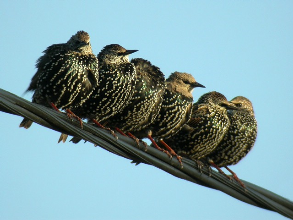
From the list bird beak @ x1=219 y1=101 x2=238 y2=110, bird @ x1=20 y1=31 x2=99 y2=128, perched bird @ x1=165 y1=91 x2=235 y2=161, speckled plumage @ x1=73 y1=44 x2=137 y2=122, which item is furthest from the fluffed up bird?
bird beak @ x1=219 y1=101 x2=238 y2=110

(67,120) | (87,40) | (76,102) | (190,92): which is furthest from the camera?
(190,92)

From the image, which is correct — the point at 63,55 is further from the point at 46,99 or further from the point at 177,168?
the point at 177,168

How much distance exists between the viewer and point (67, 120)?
566cm

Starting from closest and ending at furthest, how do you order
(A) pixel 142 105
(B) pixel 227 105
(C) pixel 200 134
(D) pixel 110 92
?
(D) pixel 110 92 → (A) pixel 142 105 → (C) pixel 200 134 → (B) pixel 227 105

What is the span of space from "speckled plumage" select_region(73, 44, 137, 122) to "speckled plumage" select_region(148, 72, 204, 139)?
21.8 inches

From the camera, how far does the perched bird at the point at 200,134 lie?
8500mm

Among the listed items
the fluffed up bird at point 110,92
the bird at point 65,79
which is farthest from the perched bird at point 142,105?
the bird at point 65,79

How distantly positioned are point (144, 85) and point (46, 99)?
120cm

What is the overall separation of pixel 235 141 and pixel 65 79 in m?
2.61

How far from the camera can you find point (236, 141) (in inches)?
349

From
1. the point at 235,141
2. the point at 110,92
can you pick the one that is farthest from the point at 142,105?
the point at 235,141

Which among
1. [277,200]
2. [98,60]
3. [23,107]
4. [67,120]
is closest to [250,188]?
[277,200]

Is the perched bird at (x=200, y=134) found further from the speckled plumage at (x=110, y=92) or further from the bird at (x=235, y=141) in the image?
the speckled plumage at (x=110, y=92)

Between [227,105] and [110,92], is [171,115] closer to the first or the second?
[110,92]
